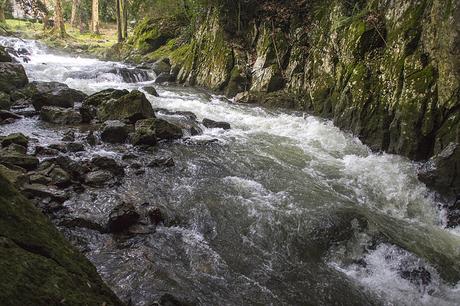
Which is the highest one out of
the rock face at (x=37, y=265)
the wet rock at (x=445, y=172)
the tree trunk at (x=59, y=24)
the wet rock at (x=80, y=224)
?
the tree trunk at (x=59, y=24)

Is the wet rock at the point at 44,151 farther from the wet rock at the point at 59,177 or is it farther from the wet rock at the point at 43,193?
the wet rock at the point at 43,193

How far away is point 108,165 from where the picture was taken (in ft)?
24.7

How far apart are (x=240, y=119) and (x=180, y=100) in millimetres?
3267

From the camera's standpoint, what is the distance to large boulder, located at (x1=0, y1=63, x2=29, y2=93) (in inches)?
494

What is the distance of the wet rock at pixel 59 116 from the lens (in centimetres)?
1055

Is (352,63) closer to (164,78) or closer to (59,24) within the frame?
(164,78)

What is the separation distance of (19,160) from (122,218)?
290 centimetres

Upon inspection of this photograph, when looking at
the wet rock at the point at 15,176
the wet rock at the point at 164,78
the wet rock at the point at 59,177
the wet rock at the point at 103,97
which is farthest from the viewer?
the wet rock at the point at 164,78

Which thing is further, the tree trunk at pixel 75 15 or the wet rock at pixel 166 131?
the tree trunk at pixel 75 15

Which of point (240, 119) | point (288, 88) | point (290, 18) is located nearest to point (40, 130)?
point (240, 119)

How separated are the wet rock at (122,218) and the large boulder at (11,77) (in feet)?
30.0

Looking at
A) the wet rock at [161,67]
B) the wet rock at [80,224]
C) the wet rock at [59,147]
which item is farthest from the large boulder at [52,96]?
the wet rock at [161,67]

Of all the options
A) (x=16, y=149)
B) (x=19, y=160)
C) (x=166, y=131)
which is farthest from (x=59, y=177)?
(x=166, y=131)

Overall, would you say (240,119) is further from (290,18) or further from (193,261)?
(193,261)
